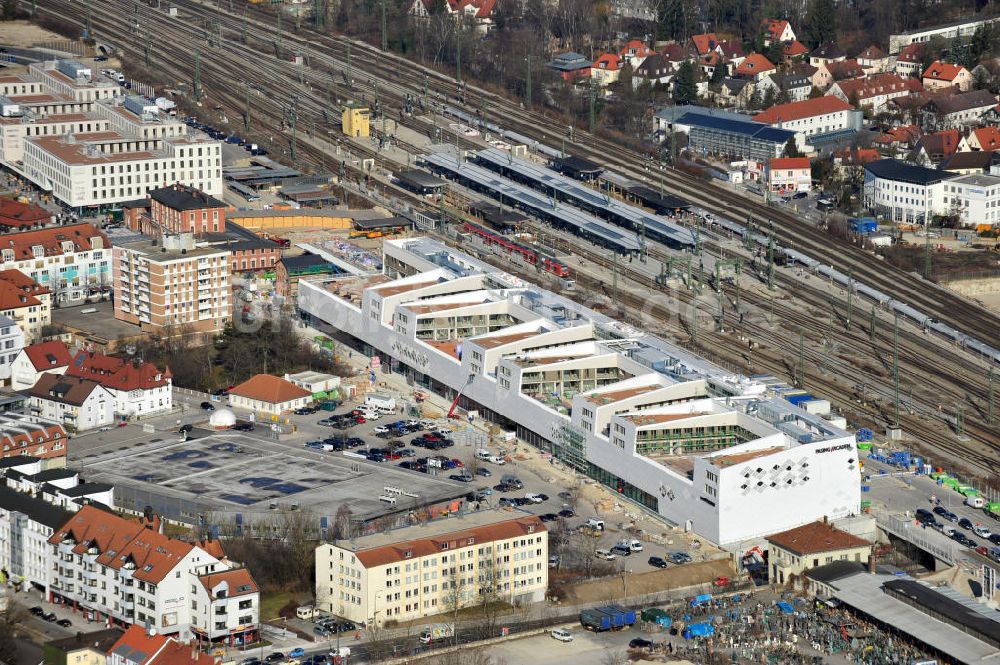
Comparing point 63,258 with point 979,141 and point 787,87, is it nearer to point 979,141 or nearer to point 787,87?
point 979,141

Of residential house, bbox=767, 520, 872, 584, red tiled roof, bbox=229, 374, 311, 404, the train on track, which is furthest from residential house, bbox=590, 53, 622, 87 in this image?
residential house, bbox=767, 520, 872, 584

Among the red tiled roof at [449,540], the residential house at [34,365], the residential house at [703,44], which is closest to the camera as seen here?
the red tiled roof at [449,540]

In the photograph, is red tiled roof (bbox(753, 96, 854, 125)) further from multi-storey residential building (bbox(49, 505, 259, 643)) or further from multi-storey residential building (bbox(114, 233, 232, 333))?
multi-storey residential building (bbox(49, 505, 259, 643))

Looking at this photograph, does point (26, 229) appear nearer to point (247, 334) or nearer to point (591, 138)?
point (247, 334)

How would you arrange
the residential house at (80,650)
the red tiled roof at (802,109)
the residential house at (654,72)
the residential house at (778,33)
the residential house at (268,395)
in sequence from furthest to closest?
the residential house at (778,33) → the residential house at (654,72) → the red tiled roof at (802,109) → the residential house at (268,395) → the residential house at (80,650)

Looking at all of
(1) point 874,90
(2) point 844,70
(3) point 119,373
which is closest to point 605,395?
(3) point 119,373

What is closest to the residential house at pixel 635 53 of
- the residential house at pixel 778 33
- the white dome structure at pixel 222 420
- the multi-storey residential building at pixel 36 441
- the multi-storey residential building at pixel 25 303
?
the residential house at pixel 778 33

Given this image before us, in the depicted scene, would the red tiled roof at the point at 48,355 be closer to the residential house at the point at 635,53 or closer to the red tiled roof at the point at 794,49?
the residential house at the point at 635,53
